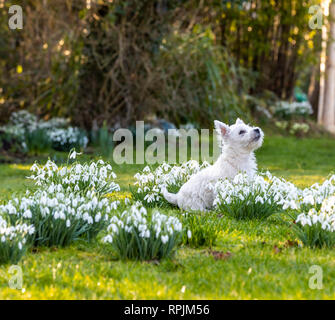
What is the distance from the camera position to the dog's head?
19.6 ft

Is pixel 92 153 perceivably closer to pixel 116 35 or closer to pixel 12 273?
pixel 116 35

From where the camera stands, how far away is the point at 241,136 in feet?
19.8

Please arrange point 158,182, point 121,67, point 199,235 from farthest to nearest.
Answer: point 121,67 → point 158,182 → point 199,235

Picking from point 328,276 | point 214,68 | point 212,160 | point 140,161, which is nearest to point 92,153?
point 140,161

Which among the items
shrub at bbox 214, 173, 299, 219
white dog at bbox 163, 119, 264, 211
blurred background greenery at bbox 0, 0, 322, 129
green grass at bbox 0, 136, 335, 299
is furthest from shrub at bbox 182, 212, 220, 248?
A: blurred background greenery at bbox 0, 0, 322, 129

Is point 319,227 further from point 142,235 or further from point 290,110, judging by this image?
point 290,110

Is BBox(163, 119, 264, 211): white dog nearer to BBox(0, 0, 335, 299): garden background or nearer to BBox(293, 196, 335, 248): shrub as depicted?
BBox(0, 0, 335, 299): garden background

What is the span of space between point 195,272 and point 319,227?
1.15 metres

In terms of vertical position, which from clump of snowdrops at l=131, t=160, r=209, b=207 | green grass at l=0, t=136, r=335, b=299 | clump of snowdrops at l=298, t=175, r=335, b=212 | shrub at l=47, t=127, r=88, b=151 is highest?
clump of snowdrops at l=298, t=175, r=335, b=212

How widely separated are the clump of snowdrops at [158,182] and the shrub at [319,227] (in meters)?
1.87

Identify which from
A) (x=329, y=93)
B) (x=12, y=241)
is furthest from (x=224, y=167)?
(x=329, y=93)

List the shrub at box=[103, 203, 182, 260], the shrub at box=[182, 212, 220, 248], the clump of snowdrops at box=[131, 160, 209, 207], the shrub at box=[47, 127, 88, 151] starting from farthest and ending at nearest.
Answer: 1. the shrub at box=[47, 127, 88, 151]
2. the clump of snowdrops at box=[131, 160, 209, 207]
3. the shrub at box=[182, 212, 220, 248]
4. the shrub at box=[103, 203, 182, 260]

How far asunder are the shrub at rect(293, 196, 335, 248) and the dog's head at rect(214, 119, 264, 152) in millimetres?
1417

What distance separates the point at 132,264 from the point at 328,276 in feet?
4.59
